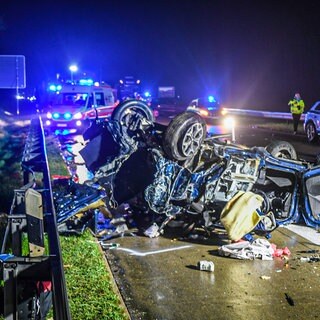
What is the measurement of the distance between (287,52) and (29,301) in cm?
5492

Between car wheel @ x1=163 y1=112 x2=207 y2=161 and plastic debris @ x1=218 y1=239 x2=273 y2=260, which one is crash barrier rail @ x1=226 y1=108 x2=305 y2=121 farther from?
plastic debris @ x1=218 y1=239 x2=273 y2=260

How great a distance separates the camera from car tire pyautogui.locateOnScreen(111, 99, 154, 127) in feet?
28.3

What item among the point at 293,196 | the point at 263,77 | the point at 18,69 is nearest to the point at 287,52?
the point at 263,77

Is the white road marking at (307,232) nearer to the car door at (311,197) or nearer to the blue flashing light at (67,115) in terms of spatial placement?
the car door at (311,197)

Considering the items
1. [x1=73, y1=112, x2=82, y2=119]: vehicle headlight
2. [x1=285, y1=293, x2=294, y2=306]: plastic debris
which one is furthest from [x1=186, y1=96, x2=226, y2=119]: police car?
[x1=285, y1=293, x2=294, y2=306]: plastic debris

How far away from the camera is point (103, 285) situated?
4.86 m

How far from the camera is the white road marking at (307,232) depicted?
6.70 m

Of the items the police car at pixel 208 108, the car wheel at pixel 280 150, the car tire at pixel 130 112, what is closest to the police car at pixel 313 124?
the police car at pixel 208 108

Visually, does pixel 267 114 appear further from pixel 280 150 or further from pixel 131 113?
pixel 280 150

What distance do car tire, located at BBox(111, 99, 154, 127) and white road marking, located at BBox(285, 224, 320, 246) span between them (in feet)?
10.4

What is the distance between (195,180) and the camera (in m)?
6.72

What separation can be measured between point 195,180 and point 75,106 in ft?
41.9

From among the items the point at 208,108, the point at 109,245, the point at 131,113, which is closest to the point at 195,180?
the point at 109,245

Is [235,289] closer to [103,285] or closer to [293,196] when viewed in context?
[103,285]
